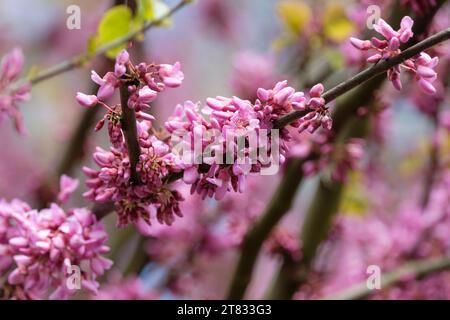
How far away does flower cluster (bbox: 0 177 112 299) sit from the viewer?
5.60ft

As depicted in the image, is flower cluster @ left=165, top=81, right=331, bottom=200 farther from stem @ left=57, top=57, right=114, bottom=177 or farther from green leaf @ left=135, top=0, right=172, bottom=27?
stem @ left=57, top=57, right=114, bottom=177

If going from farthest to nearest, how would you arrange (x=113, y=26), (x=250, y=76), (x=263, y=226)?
1. (x=250, y=76)
2. (x=263, y=226)
3. (x=113, y=26)

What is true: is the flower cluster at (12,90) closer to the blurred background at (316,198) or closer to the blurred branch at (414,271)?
the blurred background at (316,198)

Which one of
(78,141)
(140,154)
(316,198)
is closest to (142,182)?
(140,154)

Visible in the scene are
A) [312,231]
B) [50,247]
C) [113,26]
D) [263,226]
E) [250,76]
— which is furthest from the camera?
[250,76]

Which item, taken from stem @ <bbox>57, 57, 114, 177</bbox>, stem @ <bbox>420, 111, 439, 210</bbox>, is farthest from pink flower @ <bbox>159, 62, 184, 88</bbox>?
stem @ <bbox>420, 111, 439, 210</bbox>

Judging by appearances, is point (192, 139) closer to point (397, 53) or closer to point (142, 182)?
point (142, 182)

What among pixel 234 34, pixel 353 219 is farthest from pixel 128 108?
pixel 234 34

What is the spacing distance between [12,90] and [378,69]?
1047 mm

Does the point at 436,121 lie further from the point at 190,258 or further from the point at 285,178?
the point at 190,258

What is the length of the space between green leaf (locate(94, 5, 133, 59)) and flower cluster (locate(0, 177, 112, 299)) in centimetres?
48

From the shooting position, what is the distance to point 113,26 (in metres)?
1.89
